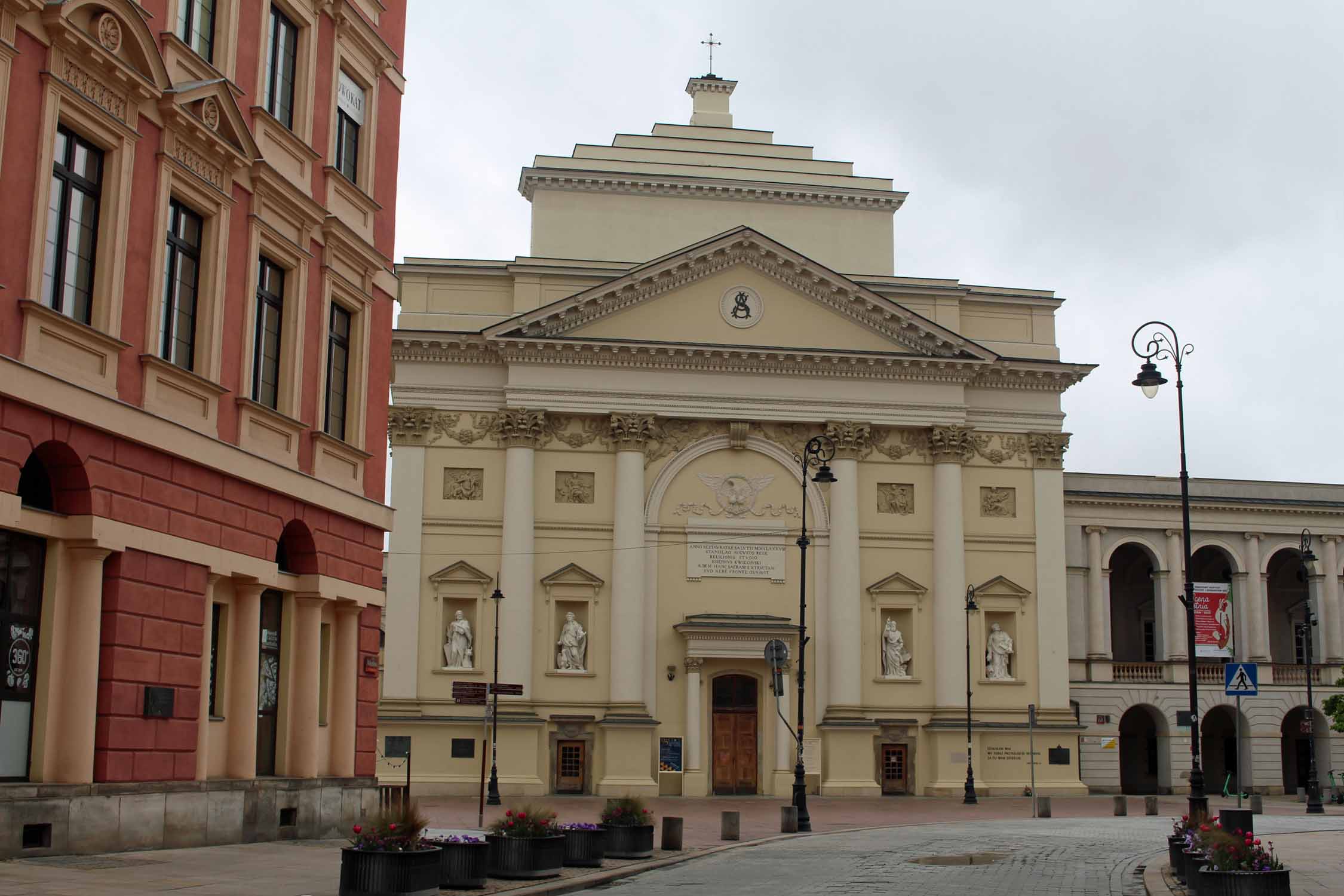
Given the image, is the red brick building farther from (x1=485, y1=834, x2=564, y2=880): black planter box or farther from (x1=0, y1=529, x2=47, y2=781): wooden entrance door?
(x1=485, y1=834, x2=564, y2=880): black planter box

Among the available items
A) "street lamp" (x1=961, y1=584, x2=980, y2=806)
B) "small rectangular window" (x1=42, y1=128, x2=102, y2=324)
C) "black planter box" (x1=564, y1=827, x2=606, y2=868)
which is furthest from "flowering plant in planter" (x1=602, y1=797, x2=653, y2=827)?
"street lamp" (x1=961, y1=584, x2=980, y2=806)

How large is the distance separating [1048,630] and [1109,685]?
276 inches

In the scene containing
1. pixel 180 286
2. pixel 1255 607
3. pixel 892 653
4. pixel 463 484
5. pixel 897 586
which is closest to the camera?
pixel 180 286

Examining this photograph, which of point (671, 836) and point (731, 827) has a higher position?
point (671, 836)

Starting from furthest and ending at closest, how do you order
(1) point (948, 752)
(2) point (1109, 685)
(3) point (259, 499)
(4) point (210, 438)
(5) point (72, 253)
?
1. (2) point (1109, 685)
2. (1) point (948, 752)
3. (3) point (259, 499)
4. (4) point (210, 438)
5. (5) point (72, 253)

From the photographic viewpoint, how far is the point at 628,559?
5275cm

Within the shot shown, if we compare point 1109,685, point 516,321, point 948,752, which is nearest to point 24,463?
point 516,321

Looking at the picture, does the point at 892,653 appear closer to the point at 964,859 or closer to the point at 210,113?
the point at 964,859

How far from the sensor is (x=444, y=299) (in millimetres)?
55438

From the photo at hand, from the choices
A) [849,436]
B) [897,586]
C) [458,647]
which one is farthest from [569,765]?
[849,436]

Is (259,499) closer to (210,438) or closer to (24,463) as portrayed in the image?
(210,438)

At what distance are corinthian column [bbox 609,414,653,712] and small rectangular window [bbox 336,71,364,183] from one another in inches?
1029

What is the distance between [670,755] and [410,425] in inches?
576

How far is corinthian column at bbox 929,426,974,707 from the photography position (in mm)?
53844
